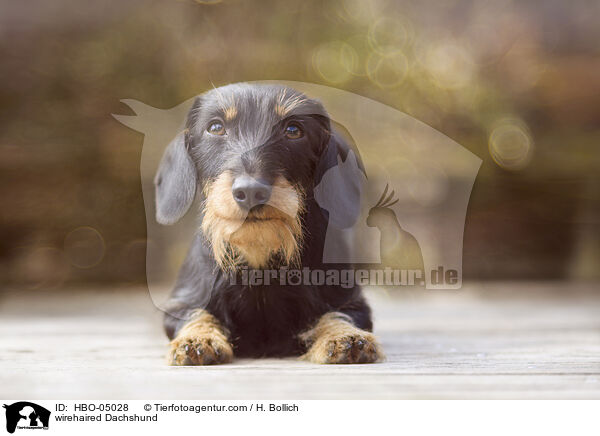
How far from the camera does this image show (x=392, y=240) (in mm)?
3896

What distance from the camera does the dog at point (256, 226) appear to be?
2.53 metres

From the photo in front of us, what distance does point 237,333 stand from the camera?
2826 mm

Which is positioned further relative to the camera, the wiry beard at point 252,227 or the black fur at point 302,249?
the black fur at point 302,249

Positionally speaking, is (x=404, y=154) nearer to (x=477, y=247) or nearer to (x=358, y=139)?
(x=358, y=139)

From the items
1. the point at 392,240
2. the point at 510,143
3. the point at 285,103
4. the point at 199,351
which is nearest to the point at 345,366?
the point at 199,351

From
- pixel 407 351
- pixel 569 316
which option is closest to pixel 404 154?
pixel 569 316

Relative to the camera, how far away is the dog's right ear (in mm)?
2883

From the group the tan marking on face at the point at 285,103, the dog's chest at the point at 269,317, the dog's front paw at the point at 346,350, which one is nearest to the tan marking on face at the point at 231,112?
the tan marking on face at the point at 285,103

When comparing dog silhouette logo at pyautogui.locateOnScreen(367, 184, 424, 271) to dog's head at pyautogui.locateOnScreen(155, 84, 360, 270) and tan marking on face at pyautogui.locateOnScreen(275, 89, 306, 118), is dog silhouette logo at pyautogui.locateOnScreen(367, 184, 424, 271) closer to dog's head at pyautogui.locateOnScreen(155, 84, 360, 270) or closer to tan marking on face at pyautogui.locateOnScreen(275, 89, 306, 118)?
dog's head at pyautogui.locateOnScreen(155, 84, 360, 270)

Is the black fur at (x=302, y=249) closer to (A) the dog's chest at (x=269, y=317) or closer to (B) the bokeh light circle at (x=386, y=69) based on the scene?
(A) the dog's chest at (x=269, y=317)

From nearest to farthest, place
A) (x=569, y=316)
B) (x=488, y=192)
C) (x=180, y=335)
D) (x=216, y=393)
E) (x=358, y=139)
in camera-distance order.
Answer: (x=216, y=393) < (x=180, y=335) < (x=358, y=139) < (x=569, y=316) < (x=488, y=192)

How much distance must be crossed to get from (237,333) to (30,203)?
163 inches
